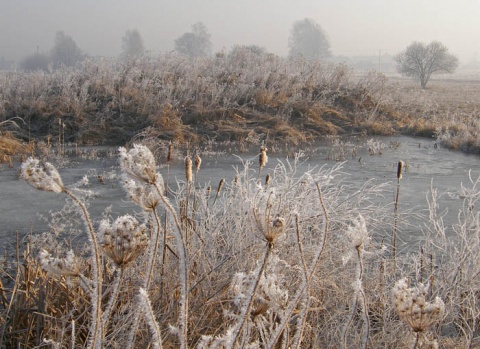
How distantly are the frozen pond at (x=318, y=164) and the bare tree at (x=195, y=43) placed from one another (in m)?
77.6

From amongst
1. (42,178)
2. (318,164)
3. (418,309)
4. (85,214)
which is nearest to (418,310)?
(418,309)

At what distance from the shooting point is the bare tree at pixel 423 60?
144ft

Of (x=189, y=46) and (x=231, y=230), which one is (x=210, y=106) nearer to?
(x=231, y=230)

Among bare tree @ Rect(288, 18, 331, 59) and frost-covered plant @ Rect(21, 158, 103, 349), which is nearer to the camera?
frost-covered plant @ Rect(21, 158, 103, 349)

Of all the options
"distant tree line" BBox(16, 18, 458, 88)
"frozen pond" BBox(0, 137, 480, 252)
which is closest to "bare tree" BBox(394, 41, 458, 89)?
"distant tree line" BBox(16, 18, 458, 88)

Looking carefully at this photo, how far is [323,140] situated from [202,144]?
9.80ft

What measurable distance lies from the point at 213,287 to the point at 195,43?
89614 mm

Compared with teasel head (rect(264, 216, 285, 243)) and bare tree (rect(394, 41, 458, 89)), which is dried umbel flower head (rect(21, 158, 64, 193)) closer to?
teasel head (rect(264, 216, 285, 243))

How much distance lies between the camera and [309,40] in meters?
104

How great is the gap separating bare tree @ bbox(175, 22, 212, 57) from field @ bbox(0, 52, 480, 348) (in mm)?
71141

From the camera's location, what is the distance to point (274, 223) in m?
1.35

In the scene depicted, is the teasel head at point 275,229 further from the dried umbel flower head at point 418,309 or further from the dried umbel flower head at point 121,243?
the dried umbel flower head at point 418,309

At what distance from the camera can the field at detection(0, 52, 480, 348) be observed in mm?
1702

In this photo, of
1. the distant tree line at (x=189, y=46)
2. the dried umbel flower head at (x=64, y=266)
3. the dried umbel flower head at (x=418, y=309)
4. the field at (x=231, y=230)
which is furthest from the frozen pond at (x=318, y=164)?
the distant tree line at (x=189, y=46)
